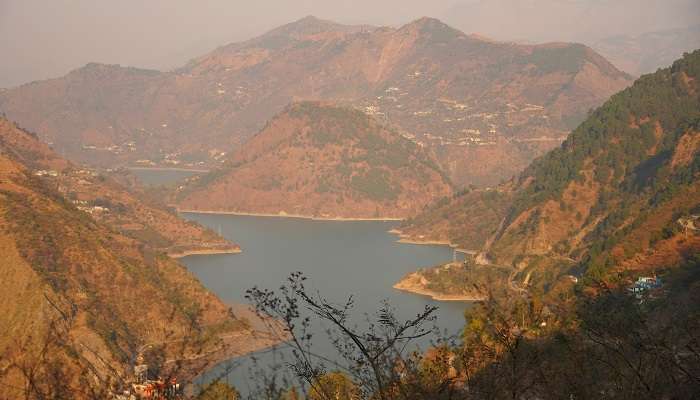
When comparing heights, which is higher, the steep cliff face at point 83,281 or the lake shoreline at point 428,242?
the steep cliff face at point 83,281

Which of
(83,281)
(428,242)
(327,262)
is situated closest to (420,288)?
(327,262)

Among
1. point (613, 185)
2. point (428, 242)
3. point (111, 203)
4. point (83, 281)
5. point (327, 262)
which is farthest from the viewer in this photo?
point (428, 242)

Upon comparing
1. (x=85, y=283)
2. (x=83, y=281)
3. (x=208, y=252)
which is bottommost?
(x=208, y=252)

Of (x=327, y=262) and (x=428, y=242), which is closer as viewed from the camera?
(x=327, y=262)

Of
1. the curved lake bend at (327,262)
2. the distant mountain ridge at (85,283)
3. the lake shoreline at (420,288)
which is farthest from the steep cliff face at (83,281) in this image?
the lake shoreline at (420,288)

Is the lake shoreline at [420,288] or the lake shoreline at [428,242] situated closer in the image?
the lake shoreline at [420,288]

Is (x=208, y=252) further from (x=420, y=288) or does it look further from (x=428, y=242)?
(x=420, y=288)

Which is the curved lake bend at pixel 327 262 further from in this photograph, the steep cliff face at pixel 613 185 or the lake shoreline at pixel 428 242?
Result: the steep cliff face at pixel 613 185
